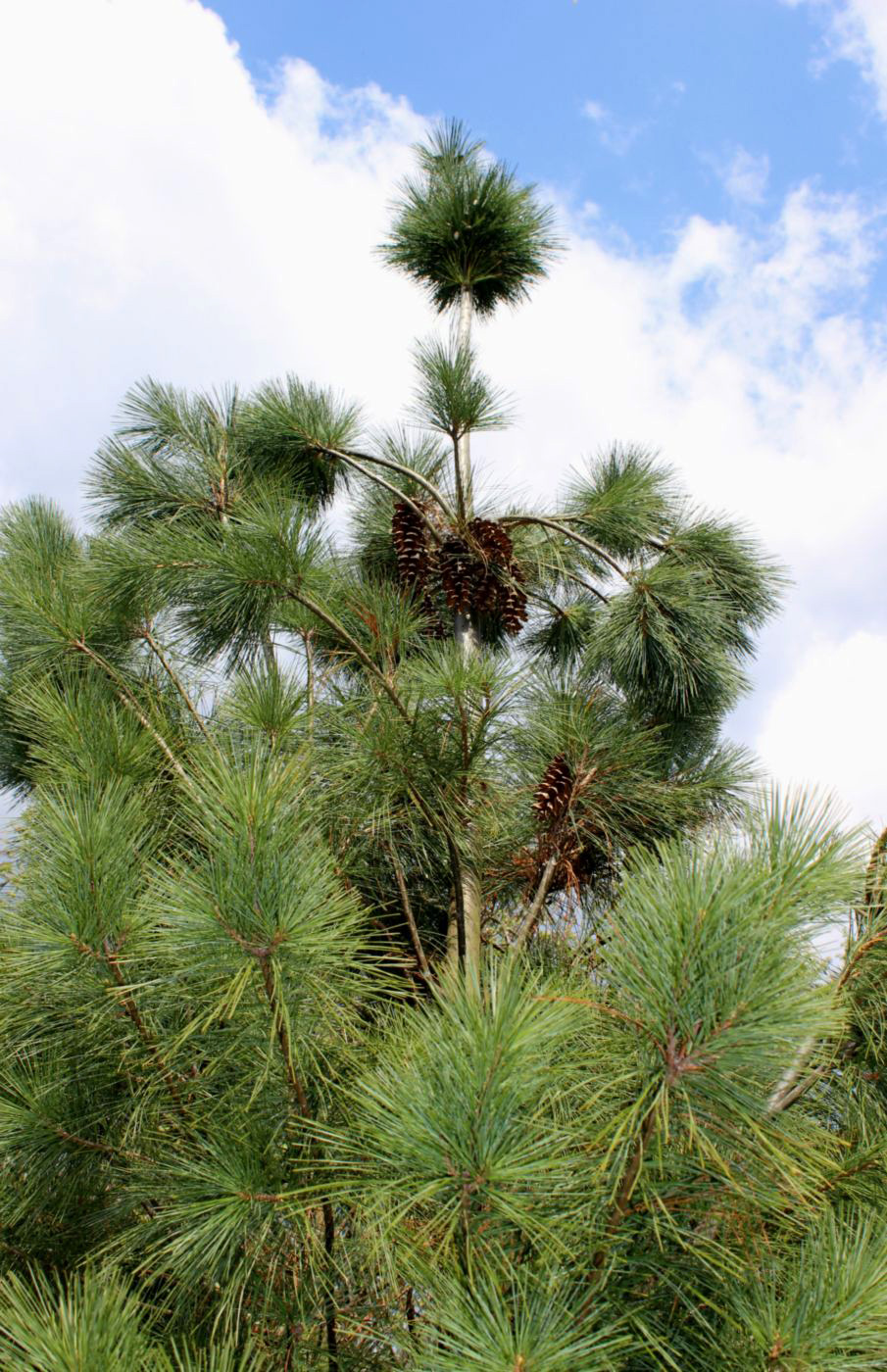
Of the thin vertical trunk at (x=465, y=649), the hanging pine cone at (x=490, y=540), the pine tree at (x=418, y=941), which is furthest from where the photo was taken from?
the hanging pine cone at (x=490, y=540)

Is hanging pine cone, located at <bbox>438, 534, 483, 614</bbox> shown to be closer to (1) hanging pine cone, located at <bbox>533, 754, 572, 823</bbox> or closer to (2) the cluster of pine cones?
(2) the cluster of pine cones

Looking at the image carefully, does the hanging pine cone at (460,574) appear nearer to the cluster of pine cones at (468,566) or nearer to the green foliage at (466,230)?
the cluster of pine cones at (468,566)

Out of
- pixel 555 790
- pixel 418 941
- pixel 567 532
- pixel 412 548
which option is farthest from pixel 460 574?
pixel 418 941

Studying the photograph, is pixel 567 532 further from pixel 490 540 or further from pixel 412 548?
pixel 412 548

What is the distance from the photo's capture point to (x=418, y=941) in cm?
191

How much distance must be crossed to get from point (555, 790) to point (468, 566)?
607mm

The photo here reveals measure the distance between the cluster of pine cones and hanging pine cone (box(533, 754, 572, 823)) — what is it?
19.3 inches

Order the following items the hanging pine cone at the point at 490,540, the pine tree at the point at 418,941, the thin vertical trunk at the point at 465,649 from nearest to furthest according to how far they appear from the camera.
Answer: the pine tree at the point at 418,941, the thin vertical trunk at the point at 465,649, the hanging pine cone at the point at 490,540

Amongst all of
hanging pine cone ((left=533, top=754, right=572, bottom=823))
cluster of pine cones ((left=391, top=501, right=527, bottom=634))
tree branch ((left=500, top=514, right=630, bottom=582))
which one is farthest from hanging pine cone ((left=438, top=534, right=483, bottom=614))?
hanging pine cone ((left=533, top=754, right=572, bottom=823))

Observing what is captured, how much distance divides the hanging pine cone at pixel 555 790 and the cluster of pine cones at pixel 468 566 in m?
0.49

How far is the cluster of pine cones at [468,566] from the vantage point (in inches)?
89.6

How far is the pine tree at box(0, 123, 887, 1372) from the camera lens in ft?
3.28

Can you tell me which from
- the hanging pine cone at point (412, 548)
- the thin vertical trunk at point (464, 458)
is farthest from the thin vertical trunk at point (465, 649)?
the hanging pine cone at point (412, 548)

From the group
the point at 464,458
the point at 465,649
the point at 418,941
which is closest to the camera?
the point at 418,941
